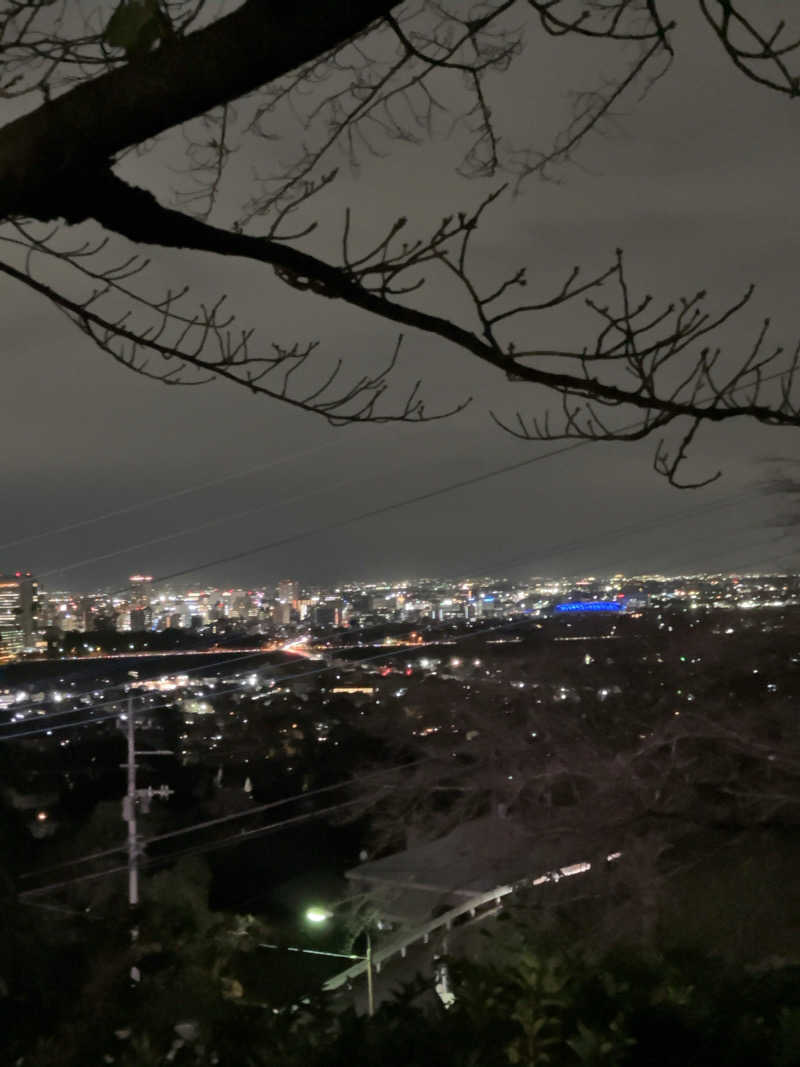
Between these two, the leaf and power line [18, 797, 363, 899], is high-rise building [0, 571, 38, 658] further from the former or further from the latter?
the leaf

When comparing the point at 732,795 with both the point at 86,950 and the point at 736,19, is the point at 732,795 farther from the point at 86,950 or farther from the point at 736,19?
the point at 736,19

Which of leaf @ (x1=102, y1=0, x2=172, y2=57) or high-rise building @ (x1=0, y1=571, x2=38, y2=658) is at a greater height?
leaf @ (x1=102, y1=0, x2=172, y2=57)

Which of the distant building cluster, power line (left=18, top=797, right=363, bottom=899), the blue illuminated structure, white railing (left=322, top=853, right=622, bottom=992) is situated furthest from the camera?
the blue illuminated structure

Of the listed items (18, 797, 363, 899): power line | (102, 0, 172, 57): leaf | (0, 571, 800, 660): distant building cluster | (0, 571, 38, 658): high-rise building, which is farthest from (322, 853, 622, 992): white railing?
(102, 0, 172, 57): leaf

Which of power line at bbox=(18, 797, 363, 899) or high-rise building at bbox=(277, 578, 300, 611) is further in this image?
high-rise building at bbox=(277, 578, 300, 611)

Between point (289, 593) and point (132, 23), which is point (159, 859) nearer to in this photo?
point (289, 593)

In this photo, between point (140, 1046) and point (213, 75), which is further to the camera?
point (140, 1046)

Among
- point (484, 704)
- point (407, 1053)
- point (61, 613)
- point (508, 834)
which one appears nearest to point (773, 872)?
point (508, 834)

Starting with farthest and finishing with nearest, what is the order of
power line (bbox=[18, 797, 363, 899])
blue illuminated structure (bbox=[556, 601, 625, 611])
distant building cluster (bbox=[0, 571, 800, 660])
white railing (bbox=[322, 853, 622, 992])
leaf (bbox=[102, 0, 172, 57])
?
blue illuminated structure (bbox=[556, 601, 625, 611]) < distant building cluster (bbox=[0, 571, 800, 660]) < power line (bbox=[18, 797, 363, 899]) < white railing (bbox=[322, 853, 622, 992]) < leaf (bbox=[102, 0, 172, 57])
